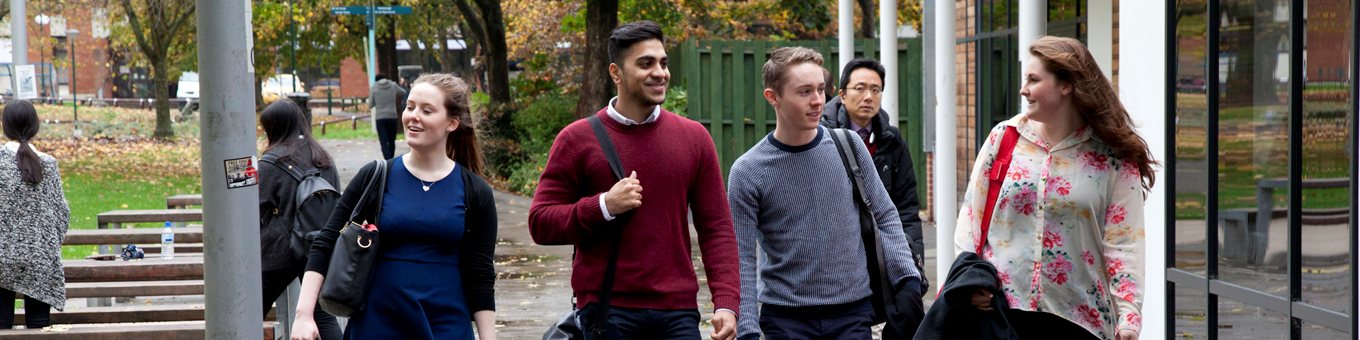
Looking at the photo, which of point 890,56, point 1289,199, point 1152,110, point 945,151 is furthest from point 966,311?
point 890,56

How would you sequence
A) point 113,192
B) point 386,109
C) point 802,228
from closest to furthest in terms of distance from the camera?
point 802,228, point 113,192, point 386,109

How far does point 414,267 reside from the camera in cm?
495

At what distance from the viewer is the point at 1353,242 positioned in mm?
5422

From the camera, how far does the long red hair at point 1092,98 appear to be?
14.5 ft

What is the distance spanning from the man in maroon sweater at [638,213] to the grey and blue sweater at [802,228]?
0.32m

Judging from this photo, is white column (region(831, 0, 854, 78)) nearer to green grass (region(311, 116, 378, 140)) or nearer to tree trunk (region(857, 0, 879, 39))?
tree trunk (region(857, 0, 879, 39))

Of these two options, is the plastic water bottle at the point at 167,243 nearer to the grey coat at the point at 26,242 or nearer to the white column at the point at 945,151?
the grey coat at the point at 26,242

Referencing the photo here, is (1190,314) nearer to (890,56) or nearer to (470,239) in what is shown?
(470,239)

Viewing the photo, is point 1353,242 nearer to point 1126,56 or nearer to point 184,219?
point 1126,56

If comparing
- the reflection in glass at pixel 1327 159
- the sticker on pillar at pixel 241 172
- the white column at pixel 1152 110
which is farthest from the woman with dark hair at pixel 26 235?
the reflection in glass at pixel 1327 159

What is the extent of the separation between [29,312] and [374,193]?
4742 millimetres

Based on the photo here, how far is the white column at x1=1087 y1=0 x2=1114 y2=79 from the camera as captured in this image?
927 cm

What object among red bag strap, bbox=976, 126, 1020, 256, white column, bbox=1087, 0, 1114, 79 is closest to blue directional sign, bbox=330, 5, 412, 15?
white column, bbox=1087, 0, 1114, 79

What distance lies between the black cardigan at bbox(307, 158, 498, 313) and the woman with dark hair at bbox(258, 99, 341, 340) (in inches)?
100
